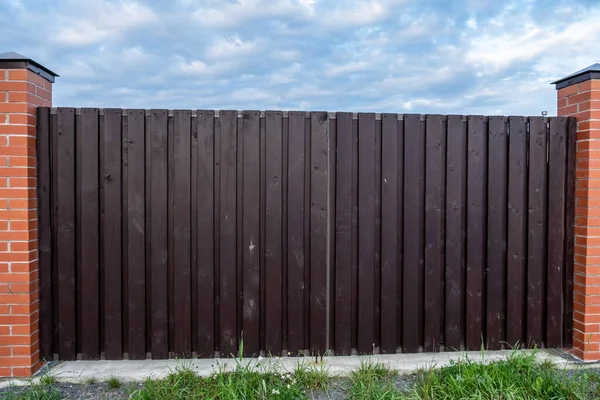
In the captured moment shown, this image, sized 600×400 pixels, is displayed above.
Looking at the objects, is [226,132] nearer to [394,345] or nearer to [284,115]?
[284,115]

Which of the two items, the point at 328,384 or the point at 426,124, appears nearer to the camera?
the point at 328,384

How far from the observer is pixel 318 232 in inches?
170

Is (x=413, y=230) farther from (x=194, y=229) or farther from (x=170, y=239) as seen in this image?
(x=170, y=239)

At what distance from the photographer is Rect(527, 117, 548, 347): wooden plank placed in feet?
14.9

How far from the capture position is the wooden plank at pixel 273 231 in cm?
424

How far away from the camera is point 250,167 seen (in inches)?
167

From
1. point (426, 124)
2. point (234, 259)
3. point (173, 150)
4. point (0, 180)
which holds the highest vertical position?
point (426, 124)

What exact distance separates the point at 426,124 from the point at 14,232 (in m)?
3.86

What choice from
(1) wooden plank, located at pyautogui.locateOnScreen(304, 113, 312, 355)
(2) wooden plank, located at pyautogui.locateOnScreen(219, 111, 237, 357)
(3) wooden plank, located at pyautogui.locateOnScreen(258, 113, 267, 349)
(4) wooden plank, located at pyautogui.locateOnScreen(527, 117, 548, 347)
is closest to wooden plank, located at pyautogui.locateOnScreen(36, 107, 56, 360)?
(2) wooden plank, located at pyautogui.locateOnScreen(219, 111, 237, 357)

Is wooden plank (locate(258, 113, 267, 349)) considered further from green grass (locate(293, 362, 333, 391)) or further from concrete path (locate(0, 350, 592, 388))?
green grass (locate(293, 362, 333, 391))

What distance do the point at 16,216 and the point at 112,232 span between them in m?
0.80

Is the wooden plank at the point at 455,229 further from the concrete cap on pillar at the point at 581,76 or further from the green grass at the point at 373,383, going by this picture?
the concrete cap on pillar at the point at 581,76

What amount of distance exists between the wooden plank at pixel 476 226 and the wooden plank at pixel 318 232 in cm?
142

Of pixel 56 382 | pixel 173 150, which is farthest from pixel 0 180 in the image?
pixel 56 382
